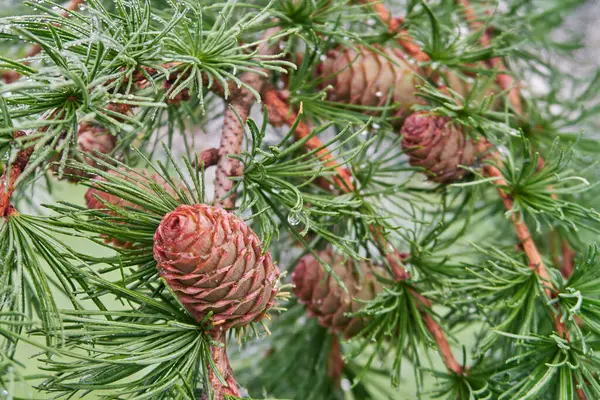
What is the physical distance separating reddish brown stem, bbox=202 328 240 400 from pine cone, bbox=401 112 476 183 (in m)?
0.22

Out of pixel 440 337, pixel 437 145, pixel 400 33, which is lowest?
pixel 440 337

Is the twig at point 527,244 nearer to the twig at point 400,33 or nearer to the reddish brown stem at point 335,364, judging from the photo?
the twig at point 400,33

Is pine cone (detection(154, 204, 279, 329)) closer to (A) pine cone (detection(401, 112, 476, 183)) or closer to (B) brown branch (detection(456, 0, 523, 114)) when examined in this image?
(A) pine cone (detection(401, 112, 476, 183))

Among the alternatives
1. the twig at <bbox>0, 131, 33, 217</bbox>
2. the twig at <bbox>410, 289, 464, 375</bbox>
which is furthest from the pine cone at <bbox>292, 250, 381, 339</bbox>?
the twig at <bbox>0, 131, 33, 217</bbox>

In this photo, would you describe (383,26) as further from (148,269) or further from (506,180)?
(148,269)

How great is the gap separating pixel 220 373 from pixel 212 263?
0.07 m

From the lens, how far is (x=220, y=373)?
0.37 meters

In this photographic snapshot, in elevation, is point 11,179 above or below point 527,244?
above

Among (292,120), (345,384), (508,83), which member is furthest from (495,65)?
(345,384)

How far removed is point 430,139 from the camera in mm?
499

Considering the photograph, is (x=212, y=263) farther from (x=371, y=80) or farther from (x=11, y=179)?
(x=371, y=80)

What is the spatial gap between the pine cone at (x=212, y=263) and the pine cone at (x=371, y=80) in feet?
0.68

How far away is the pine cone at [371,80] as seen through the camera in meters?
0.53

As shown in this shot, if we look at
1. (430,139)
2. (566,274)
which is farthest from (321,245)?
(566,274)
